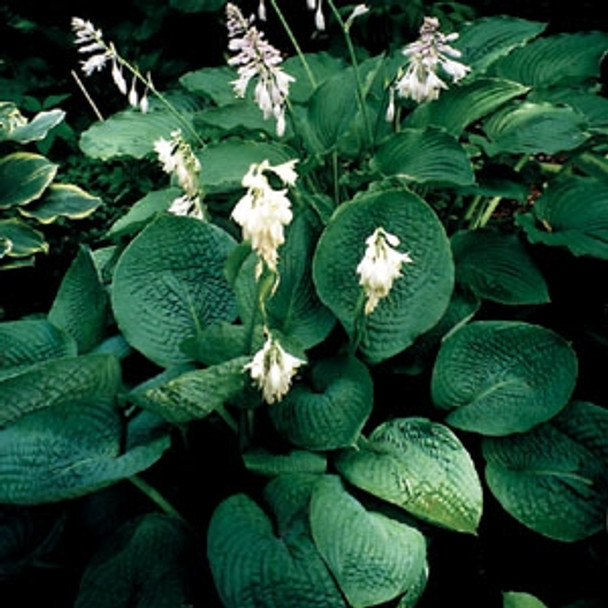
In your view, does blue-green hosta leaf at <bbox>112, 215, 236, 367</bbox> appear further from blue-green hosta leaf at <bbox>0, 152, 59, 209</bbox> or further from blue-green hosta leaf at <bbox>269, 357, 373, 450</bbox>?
blue-green hosta leaf at <bbox>0, 152, 59, 209</bbox>

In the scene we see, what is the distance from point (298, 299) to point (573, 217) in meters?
0.83

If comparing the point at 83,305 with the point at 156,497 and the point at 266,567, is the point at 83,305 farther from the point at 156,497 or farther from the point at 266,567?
the point at 266,567

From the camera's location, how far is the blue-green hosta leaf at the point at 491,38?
2.35m

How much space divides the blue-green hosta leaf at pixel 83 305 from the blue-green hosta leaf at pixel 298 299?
0.44 meters

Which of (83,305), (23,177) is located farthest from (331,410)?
(23,177)

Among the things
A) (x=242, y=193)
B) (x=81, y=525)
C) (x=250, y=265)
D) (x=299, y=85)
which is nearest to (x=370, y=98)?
(x=299, y=85)

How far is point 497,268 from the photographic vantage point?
6.77 ft

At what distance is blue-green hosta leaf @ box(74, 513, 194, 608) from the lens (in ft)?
5.02

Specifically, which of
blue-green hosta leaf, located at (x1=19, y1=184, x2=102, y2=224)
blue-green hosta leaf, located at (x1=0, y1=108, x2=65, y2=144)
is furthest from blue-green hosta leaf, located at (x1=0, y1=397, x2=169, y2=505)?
blue-green hosta leaf, located at (x1=0, y1=108, x2=65, y2=144)

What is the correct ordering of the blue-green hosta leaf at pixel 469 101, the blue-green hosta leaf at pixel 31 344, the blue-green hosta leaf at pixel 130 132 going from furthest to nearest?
1. the blue-green hosta leaf at pixel 130 132
2. the blue-green hosta leaf at pixel 469 101
3. the blue-green hosta leaf at pixel 31 344

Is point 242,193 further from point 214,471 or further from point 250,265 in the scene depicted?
point 214,471

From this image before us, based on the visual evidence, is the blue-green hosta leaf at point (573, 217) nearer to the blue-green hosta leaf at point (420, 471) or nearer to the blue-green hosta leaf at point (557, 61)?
the blue-green hosta leaf at point (557, 61)

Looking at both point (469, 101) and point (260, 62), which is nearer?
point (260, 62)

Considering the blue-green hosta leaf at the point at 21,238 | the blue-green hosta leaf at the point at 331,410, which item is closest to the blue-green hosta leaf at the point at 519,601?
the blue-green hosta leaf at the point at 331,410
